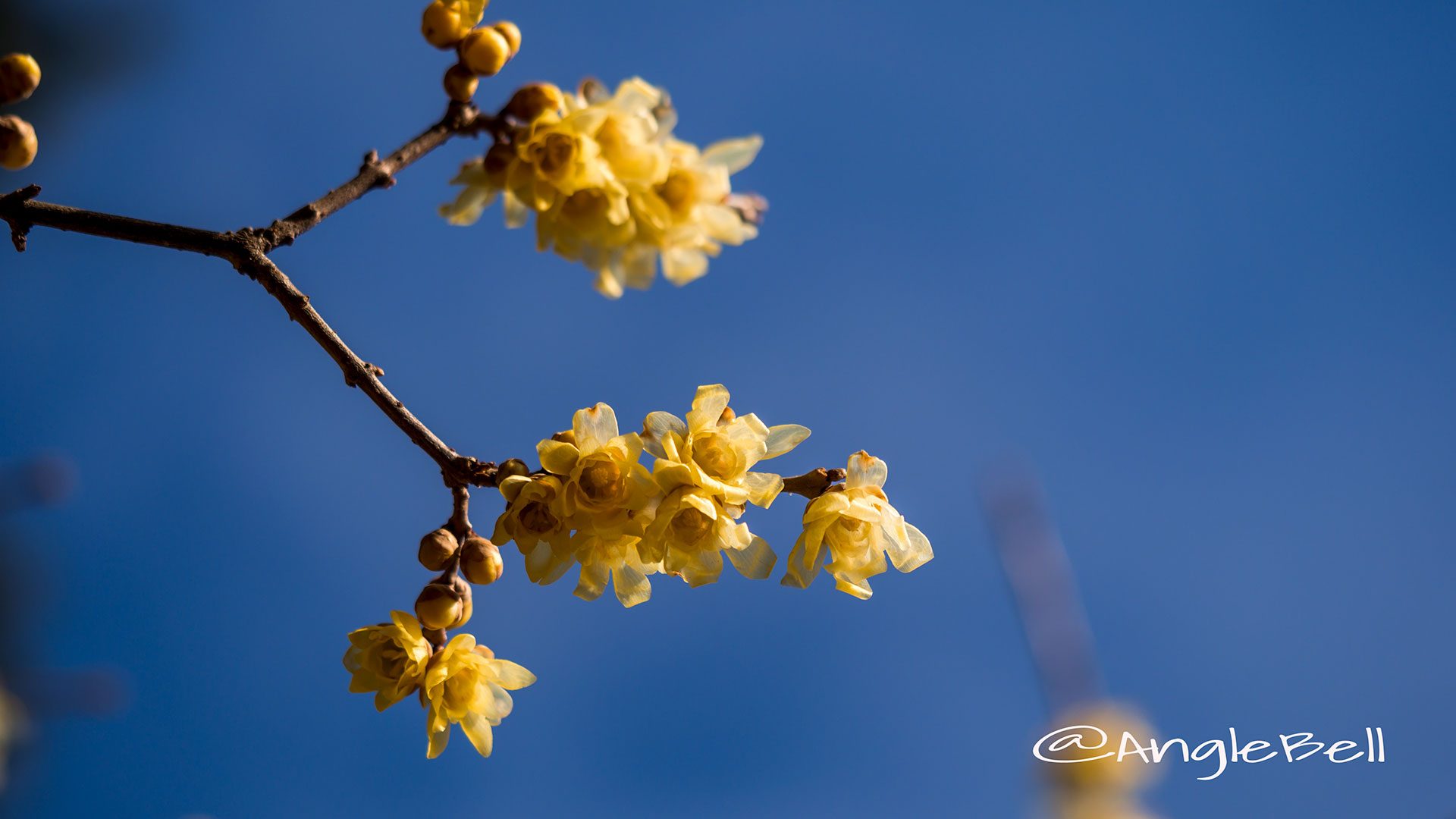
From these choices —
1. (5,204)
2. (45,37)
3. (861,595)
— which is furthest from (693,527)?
(45,37)

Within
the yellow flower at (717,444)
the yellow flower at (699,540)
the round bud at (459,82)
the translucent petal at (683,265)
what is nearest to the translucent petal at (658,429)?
the yellow flower at (717,444)

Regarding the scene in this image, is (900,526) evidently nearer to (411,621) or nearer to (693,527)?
(693,527)

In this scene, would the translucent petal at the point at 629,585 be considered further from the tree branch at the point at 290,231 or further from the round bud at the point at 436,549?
the tree branch at the point at 290,231

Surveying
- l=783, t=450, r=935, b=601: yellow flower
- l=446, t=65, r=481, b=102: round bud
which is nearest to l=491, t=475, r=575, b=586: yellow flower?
l=783, t=450, r=935, b=601: yellow flower

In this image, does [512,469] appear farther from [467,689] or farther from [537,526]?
[467,689]

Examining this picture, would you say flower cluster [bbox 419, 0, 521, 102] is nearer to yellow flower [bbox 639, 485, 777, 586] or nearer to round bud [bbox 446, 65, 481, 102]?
round bud [bbox 446, 65, 481, 102]

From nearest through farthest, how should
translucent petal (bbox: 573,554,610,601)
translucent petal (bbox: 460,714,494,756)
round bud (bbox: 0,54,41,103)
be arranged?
1. round bud (bbox: 0,54,41,103)
2. translucent petal (bbox: 573,554,610,601)
3. translucent petal (bbox: 460,714,494,756)
